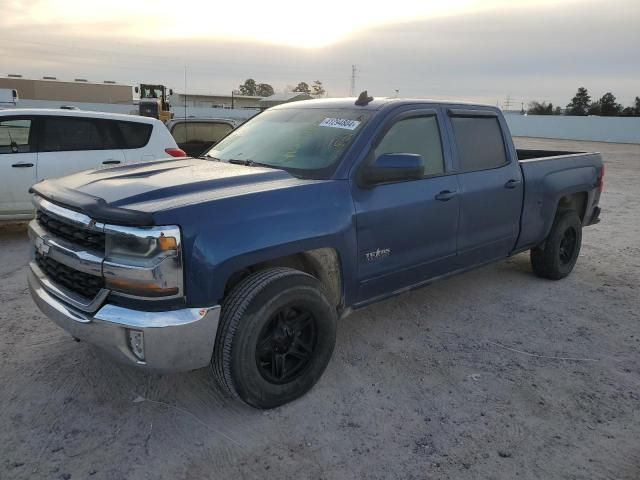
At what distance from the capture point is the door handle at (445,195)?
3.93 metres

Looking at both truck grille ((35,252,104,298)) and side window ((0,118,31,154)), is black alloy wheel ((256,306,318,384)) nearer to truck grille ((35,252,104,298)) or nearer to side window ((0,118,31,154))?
truck grille ((35,252,104,298))

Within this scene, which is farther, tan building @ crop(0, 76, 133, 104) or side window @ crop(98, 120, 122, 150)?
tan building @ crop(0, 76, 133, 104)

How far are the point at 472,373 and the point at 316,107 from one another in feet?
7.59

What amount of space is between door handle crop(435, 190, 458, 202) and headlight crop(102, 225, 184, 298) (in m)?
2.10

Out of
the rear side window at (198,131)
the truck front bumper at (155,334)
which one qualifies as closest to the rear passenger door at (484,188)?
the truck front bumper at (155,334)

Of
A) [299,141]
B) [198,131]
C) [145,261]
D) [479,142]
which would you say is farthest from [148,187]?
[198,131]

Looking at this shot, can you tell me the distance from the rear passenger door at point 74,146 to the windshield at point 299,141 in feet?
10.8

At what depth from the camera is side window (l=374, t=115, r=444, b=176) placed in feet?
12.3

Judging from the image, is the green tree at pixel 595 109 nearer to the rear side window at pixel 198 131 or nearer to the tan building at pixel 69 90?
the tan building at pixel 69 90

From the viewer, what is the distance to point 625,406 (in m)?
3.23

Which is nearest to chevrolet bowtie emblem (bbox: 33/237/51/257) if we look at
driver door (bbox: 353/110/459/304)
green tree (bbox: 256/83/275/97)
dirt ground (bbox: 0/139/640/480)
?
dirt ground (bbox: 0/139/640/480)

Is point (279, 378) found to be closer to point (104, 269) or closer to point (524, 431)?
point (104, 269)

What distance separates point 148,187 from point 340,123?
147 centimetres

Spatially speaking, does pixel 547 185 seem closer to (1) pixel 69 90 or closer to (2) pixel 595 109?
(2) pixel 595 109
